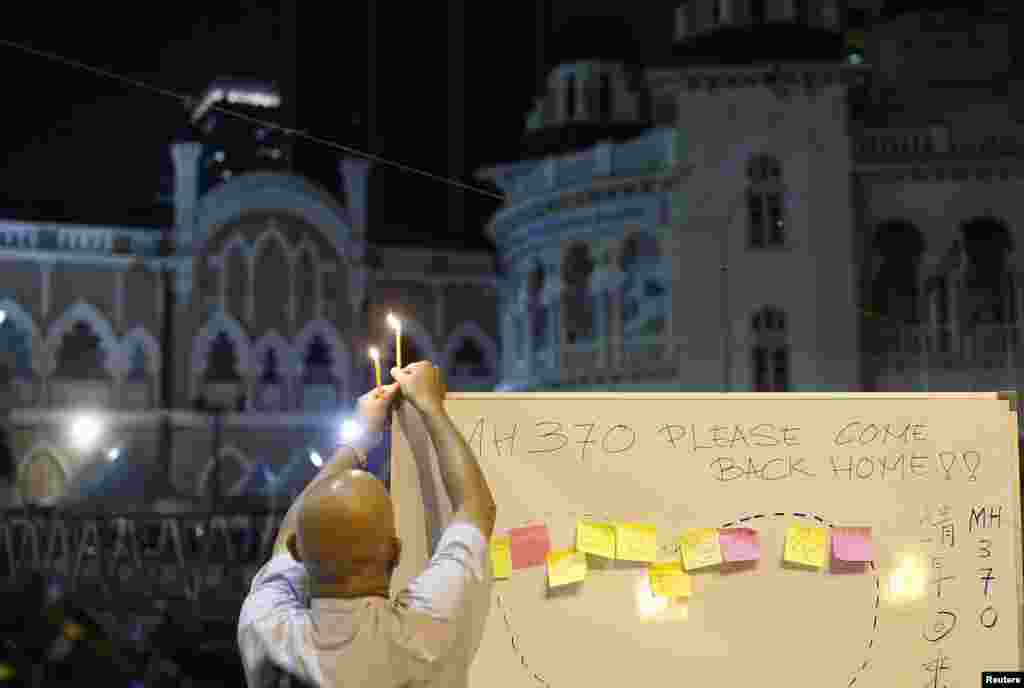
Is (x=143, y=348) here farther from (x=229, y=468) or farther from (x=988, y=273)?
(x=988, y=273)

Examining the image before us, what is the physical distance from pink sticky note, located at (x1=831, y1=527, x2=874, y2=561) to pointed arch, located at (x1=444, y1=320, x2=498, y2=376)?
4134 centimetres

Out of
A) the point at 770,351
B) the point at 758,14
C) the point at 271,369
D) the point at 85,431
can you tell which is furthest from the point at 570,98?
the point at 85,431

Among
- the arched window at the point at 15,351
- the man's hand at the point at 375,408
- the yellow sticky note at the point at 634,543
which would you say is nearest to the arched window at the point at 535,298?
the arched window at the point at 15,351

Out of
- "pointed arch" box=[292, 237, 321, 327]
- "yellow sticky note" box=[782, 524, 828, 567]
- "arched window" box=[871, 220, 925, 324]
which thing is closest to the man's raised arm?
"yellow sticky note" box=[782, 524, 828, 567]

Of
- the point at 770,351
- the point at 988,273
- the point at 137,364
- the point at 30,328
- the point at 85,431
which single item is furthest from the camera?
the point at 137,364

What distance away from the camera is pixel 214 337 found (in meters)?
45.3

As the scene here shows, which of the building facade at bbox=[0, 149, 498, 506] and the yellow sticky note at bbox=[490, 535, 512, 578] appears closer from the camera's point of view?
the yellow sticky note at bbox=[490, 535, 512, 578]

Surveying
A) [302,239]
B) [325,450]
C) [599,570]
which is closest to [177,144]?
[302,239]

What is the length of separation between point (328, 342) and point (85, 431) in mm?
7059

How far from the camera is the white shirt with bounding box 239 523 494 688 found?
14.3ft

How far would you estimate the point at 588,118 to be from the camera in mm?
46625

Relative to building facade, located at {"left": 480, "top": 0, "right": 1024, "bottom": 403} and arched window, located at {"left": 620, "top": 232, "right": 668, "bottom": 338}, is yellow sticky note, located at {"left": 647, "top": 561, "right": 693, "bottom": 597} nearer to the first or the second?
building facade, located at {"left": 480, "top": 0, "right": 1024, "bottom": 403}

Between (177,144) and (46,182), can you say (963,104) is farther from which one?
(46,182)

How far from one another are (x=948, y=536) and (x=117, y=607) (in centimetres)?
1271
